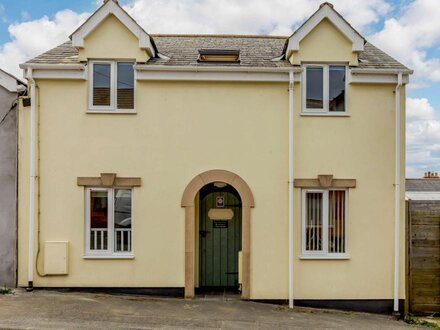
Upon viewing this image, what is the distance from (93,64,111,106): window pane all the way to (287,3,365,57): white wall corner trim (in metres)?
4.62

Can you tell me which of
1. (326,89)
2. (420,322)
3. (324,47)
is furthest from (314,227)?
(324,47)

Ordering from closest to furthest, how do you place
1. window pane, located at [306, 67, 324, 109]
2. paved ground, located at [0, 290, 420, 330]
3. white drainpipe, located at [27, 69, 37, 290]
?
paved ground, located at [0, 290, 420, 330] < white drainpipe, located at [27, 69, 37, 290] < window pane, located at [306, 67, 324, 109]

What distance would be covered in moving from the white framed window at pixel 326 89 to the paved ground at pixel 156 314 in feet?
16.0

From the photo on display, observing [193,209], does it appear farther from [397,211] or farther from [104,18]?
[104,18]

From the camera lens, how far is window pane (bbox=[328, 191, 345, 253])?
9.21 m

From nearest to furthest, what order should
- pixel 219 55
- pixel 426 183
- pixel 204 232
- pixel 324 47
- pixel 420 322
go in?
pixel 420 322
pixel 324 47
pixel 219 55
pixel 204 232
pixel 426 183

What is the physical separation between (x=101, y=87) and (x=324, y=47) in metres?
5.61

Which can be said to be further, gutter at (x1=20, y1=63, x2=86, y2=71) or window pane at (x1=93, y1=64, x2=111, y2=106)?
window pane at (x1=93, y1=64, x2=111, y2=106)

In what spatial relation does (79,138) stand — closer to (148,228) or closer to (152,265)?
(148,228)

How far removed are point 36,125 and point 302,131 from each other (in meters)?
6.50

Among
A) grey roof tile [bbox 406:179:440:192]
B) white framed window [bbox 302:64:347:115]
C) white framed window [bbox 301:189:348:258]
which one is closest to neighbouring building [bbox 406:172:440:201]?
grey roof tile [bbox 406:179:440:192]

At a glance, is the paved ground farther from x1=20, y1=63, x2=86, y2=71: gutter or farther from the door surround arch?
x1=20, y1=63, x2=86, y2=71: gutter

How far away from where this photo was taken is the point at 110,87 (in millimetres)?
9094

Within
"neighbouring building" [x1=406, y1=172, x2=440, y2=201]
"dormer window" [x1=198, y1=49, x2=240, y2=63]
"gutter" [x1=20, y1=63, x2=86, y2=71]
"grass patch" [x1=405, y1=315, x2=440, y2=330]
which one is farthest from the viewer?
"neighbouring building" [x1=406, y1=172, x2=440, y2=201]
